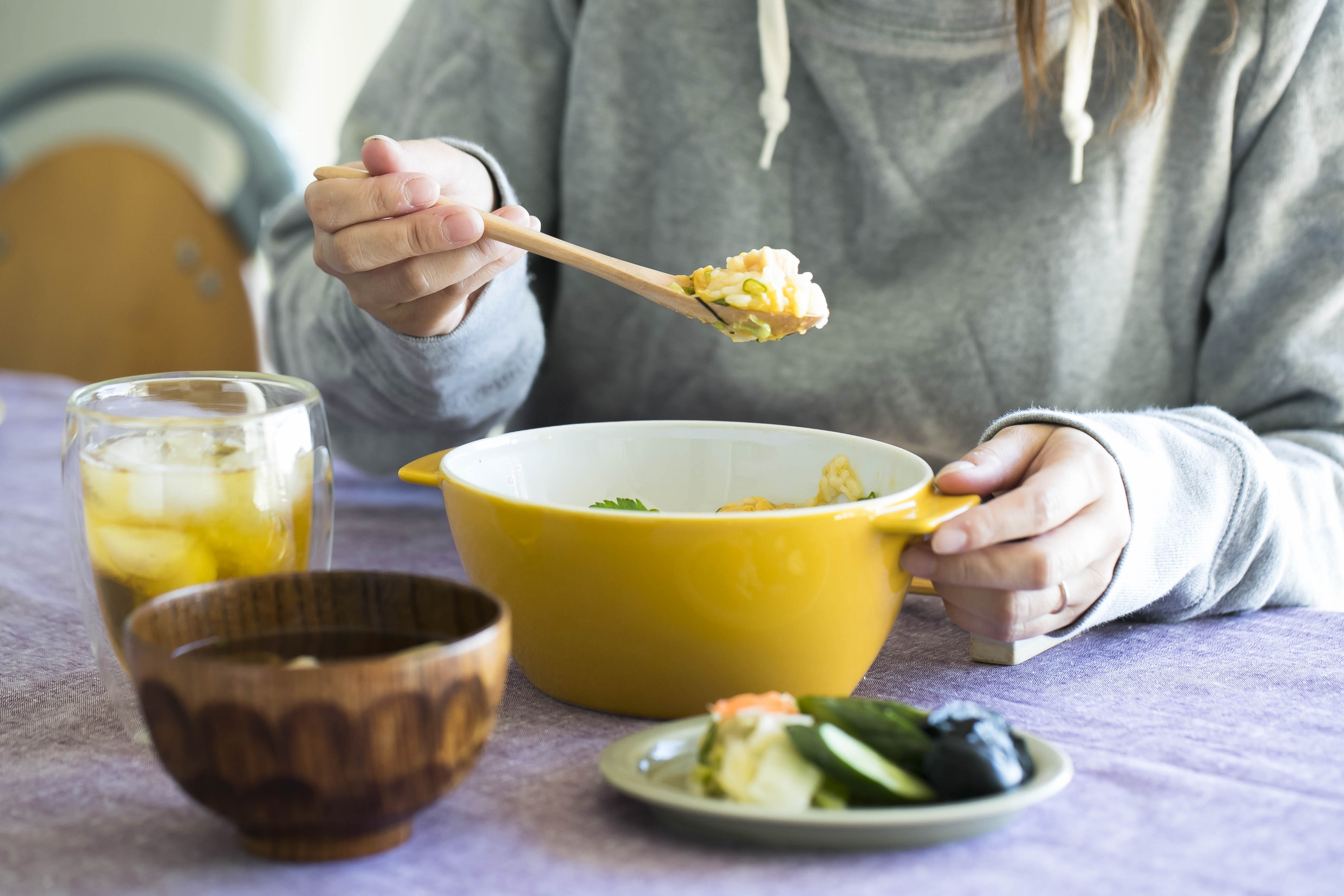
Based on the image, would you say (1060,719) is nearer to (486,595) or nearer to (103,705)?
(486,595)

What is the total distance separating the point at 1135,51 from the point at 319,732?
0.91 metres

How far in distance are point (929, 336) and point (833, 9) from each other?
1.03 feet

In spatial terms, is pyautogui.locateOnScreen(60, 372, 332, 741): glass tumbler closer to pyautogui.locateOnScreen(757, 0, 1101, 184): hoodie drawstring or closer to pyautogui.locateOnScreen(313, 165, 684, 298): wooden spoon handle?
pyautogui.locateOnScreen(313, 165, 684, 298): wooden spoon handle

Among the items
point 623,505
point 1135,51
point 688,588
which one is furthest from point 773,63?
point 688,588

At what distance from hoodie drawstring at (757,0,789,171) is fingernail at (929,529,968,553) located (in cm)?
57

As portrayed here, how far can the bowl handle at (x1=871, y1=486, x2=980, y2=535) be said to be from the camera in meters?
0.54

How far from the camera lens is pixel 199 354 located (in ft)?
6.49

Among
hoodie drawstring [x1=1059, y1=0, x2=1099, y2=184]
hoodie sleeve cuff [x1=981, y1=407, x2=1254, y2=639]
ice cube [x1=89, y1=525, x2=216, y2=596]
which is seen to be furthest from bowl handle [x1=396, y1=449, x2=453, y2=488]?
hoodie drawstring [x1=1059, y1=0, x2=1099, y2=184]

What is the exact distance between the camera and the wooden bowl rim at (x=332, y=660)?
0.38 m

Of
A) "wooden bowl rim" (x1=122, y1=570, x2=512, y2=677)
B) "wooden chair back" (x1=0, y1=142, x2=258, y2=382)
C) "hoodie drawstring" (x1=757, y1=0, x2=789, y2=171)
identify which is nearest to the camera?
"wooden bowl rim" (x1=122, y1=570, x2=512, y2=677)

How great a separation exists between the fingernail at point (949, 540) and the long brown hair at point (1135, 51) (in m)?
0.52

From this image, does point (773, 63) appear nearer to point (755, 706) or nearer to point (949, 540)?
point (949, 540)

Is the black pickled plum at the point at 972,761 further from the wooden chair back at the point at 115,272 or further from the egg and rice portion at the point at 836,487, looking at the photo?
the wooden chair back at the point at 115,272

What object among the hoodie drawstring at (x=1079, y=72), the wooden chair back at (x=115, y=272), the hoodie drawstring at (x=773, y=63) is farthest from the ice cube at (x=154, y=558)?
the wooden chair back at (x=115, y=272)
